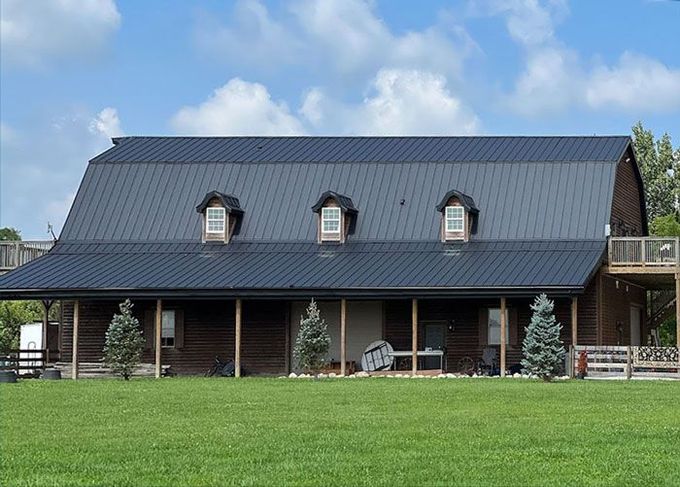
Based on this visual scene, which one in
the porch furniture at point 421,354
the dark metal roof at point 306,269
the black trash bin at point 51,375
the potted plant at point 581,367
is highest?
the dark metal roof at point 306,269

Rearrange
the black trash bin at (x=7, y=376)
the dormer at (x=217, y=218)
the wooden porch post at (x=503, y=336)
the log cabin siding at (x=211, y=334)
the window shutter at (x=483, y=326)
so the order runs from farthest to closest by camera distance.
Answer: the dormer at (x=217, y=218) < the log cabin siding at (x=211, y=334) < the window shutter at (x=483, y=326) < the wooden porch post at (x=503, y=336) < the black trash bin at (x=7, y=376)

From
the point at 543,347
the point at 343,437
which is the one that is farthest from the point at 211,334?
the point at 343,437

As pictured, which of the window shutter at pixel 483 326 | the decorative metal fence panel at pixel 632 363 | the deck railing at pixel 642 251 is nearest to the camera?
the decorative metal fence panel at pixel 632 363

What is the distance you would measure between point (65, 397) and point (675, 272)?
804 inches

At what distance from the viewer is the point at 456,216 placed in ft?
140

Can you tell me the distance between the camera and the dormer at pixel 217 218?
43.8 meters

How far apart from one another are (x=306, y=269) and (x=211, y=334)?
4.30 meters

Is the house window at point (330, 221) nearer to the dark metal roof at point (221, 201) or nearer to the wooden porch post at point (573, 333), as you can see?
the dark metal roof at point (221, 201)

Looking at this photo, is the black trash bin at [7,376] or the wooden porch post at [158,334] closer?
the black trash bin at [7,376]

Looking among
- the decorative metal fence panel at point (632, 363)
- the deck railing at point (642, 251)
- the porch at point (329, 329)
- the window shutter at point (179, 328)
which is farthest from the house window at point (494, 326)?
the window shutter at point (179, 328)

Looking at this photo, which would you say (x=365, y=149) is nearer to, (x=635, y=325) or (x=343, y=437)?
(x=635, y=325)

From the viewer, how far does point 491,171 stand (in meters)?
44.6

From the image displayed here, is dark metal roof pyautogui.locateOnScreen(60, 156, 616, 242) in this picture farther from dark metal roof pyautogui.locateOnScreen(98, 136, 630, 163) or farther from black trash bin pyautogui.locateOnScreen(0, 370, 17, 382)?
black trash bin pyautogui.locateOnScreen(0, 370, 17, 382)

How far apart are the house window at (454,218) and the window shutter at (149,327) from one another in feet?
32.8
